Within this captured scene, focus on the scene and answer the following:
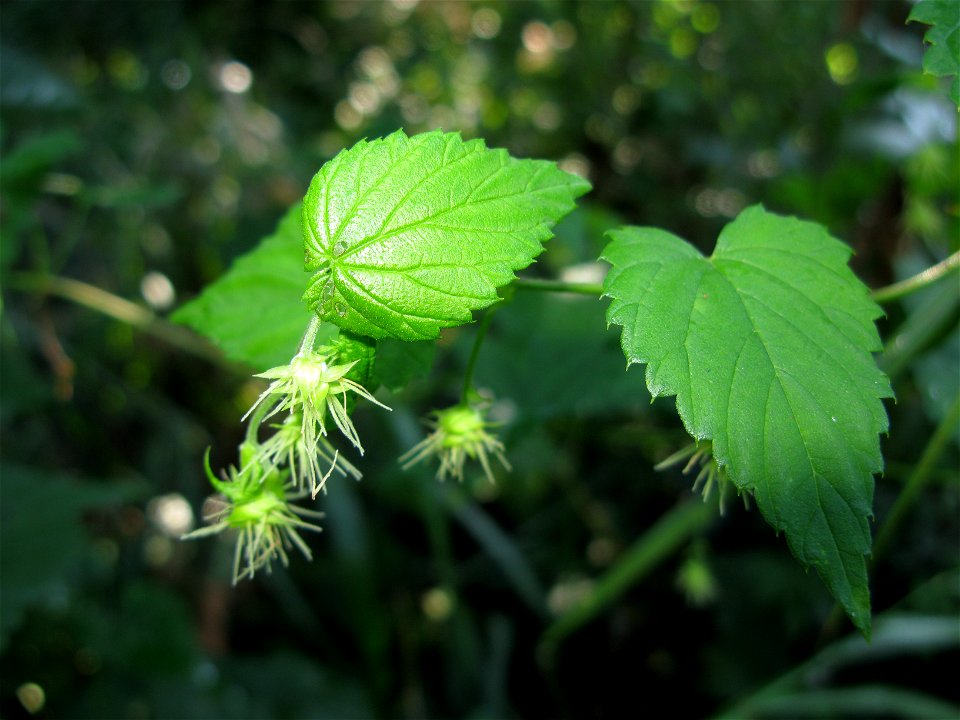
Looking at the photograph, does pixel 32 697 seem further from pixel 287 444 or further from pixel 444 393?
pixel 287 444

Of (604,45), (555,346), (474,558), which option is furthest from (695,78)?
(474,558)

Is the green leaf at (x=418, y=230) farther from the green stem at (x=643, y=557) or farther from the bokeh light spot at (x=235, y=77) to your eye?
the bokeh light spot at (x=235, y=77)

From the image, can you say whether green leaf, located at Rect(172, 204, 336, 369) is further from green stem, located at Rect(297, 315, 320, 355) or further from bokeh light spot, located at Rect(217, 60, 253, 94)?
bokeh light spot, located at Rect(217, 60, 253, 94)

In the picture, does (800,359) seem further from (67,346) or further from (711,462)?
(67,346)

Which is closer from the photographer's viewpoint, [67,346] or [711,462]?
[711,462]

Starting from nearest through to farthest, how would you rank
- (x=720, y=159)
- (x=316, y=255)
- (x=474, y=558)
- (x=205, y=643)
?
(x=316, y=255) → (x=205, y=643) → (x=474, y=558) → (x=720, y=159)

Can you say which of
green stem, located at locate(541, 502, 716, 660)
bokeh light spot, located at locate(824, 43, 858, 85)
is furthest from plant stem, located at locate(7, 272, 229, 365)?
bokeh light spot, located at locate(824, 43, 858, 85)
